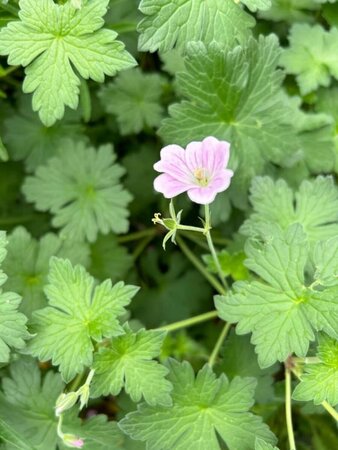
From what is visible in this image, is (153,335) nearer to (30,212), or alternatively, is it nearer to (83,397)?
(83,397)

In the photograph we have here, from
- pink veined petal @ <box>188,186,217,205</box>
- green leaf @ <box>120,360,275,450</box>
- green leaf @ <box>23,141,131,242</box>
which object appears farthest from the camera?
green leaf @ <box>23,141,131,242</box>

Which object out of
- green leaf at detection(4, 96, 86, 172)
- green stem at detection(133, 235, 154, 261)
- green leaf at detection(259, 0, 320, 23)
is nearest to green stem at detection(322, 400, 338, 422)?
green stem at detection(133, 235, 154, 261)

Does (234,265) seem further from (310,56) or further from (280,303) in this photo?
(310,56)

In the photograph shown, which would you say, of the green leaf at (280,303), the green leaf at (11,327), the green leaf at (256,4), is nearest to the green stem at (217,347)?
the green leaf at (280,303)

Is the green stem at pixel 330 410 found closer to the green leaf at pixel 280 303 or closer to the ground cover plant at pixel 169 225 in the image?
the ground cover plant at pixel 169 225

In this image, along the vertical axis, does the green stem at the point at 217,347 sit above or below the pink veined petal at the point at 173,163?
below

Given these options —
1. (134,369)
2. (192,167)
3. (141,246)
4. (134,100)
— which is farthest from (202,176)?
(141,246)

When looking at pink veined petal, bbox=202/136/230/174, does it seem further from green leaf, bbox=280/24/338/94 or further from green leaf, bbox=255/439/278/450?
green leaf, bbox=280/24/338/94
